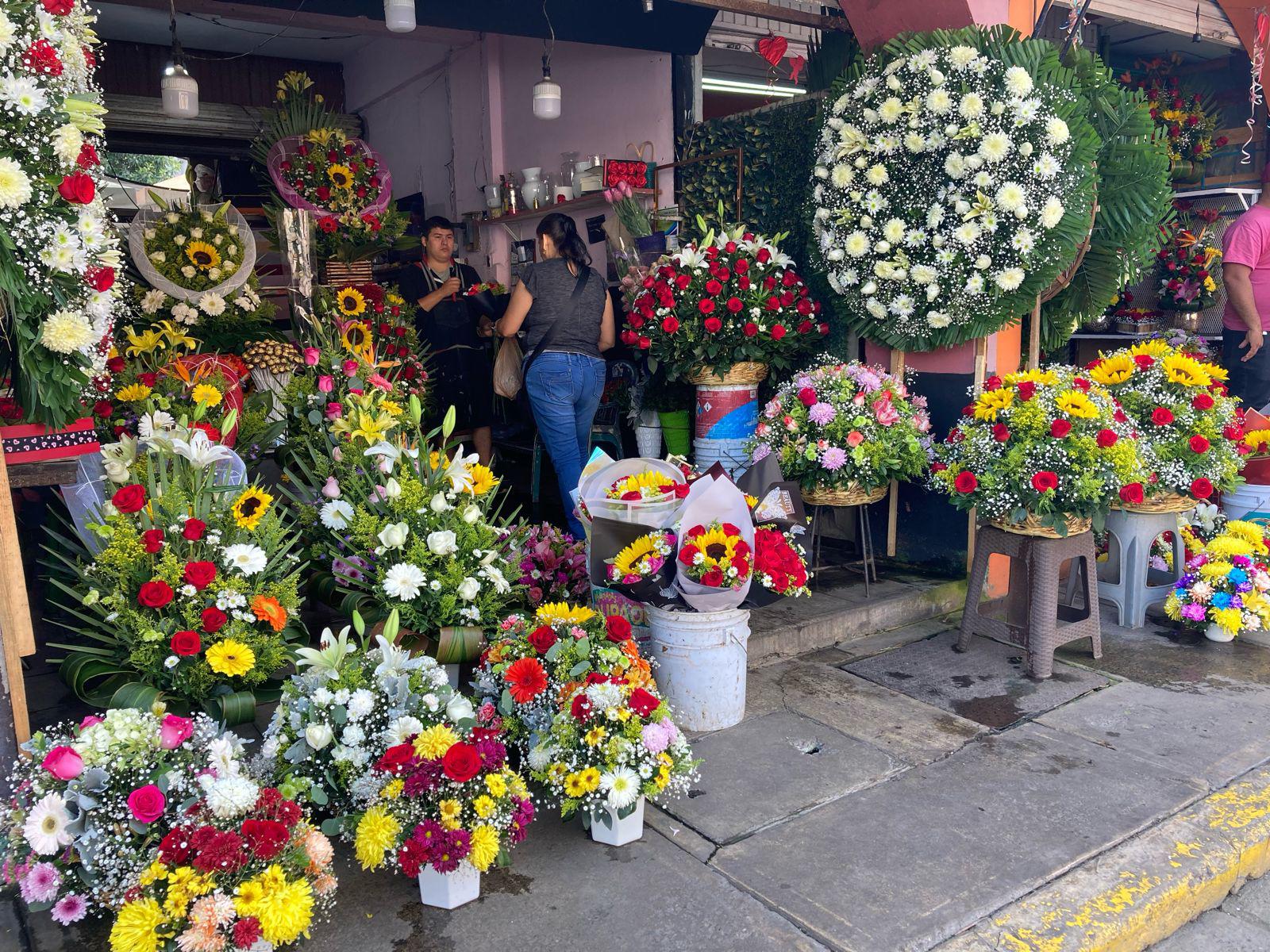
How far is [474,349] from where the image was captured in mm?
6547

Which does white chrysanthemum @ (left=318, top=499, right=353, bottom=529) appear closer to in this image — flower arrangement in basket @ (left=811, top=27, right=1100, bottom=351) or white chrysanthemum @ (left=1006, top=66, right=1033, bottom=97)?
flower arrangement in basket @ (left=811, top=27, right=1100, bottom=351)

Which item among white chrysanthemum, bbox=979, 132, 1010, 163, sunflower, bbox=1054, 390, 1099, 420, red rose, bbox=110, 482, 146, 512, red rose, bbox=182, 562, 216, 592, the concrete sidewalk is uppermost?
white chrysanthemum, bbox=979, 132, 1010, 163

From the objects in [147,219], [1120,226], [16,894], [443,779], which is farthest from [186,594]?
[1120,226]

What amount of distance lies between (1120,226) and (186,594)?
→ 185 inches

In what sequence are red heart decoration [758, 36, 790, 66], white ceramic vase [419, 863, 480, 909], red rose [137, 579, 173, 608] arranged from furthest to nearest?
red heart decoration [758, 36, 790, 66] < red rose [137, 579, 173, 608] < white ceramic vase [419, 863, 480, 909]

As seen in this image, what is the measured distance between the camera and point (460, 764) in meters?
2.43

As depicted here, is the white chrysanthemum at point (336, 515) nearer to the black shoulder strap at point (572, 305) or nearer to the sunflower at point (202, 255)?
the black shoulder strap at point (572, 305)

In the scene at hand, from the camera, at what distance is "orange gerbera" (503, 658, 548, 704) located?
2832 millimetres

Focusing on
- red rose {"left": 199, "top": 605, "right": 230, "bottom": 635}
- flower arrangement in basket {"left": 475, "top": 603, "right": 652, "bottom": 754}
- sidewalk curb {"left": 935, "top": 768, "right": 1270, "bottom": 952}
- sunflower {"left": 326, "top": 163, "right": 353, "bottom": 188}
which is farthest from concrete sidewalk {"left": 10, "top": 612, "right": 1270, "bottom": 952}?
sunflower {"left": 326, "top": 163, "right": 353, "bottom": 188}

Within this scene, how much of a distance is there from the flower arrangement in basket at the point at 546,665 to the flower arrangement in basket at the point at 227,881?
29.4 inches

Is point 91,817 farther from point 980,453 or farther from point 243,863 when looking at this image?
point 980,453

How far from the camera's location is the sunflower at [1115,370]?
468 centimetres

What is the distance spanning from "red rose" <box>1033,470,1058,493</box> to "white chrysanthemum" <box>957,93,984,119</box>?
187 cm

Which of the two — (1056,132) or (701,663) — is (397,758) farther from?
(1056,132)
